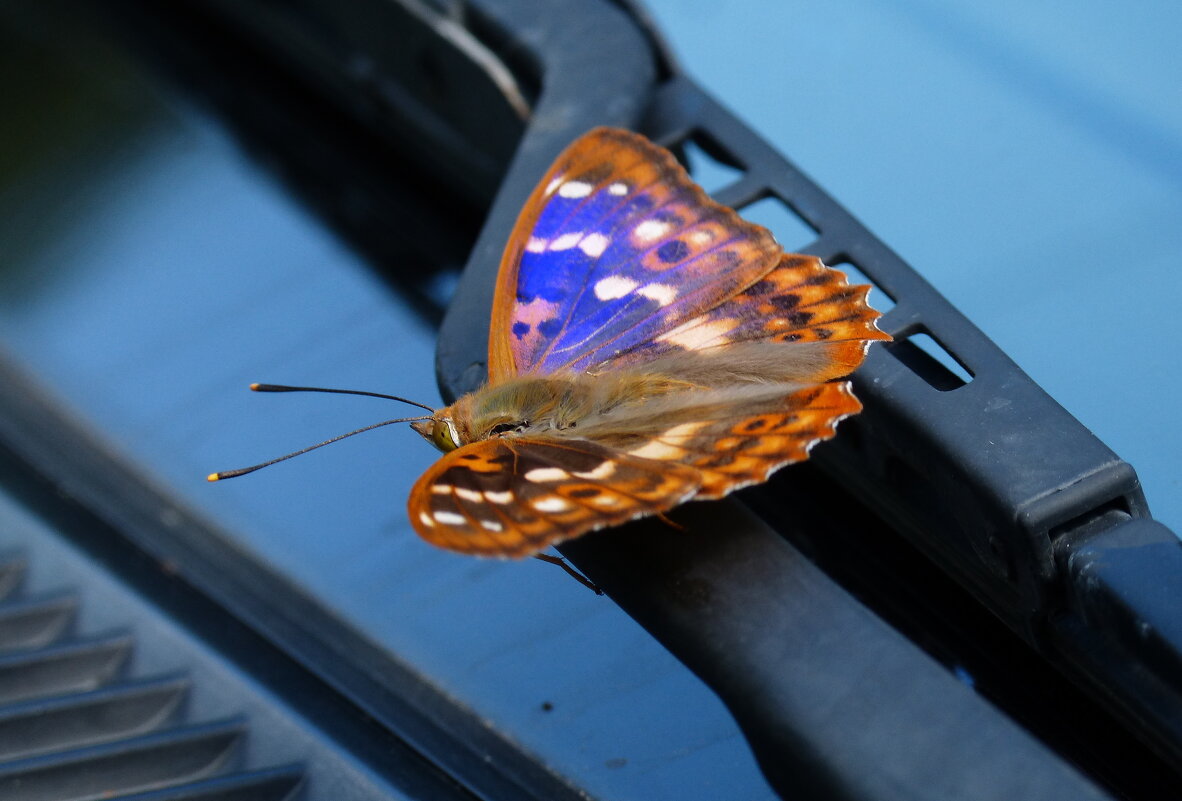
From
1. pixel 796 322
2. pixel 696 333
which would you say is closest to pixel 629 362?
pixel 696 333

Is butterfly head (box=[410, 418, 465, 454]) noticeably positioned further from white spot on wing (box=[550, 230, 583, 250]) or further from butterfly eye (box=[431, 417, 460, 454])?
white spot on wing (box=[550, 230, 583, 250])

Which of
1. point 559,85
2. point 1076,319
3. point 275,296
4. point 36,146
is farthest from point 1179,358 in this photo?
point 36,146

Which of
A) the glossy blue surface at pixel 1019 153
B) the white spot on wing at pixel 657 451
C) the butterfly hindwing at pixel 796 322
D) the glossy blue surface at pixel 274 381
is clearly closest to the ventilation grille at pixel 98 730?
the glossy blue surface at pixel 274 381

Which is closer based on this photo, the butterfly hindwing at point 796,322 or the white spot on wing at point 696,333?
the butterfly hindwing at point 796,322

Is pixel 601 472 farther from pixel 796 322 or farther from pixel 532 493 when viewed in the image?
pixel 796 322

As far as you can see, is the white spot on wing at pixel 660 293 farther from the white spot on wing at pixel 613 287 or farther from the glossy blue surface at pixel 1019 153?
the glossy blue surface at pixel 1019 153

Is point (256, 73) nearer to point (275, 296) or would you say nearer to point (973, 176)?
point (275, 296)

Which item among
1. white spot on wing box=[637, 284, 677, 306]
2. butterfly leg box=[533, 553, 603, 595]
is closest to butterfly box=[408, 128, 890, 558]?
white spot on wing box=[637, 284, 677, 306]
